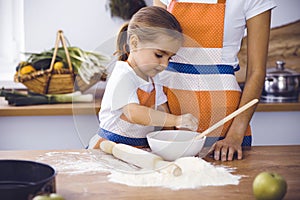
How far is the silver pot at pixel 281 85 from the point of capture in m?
2.68

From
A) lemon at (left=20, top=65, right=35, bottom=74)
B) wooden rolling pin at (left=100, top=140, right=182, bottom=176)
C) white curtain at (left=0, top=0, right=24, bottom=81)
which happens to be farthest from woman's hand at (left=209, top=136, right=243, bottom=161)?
white curtain at (left=0, top=0, right=24, bottom=81)

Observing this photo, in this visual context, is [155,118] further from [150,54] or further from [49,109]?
[49,109]

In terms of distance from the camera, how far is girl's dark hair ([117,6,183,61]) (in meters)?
1.37

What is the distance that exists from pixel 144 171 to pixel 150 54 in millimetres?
293

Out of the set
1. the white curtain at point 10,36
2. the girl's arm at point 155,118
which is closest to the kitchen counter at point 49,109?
the white curtain at point 10,36

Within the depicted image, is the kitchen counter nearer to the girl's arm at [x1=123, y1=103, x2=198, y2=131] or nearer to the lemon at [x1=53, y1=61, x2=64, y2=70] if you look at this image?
the lemon at [x1=53, y1=61, x2=64, y2=70]

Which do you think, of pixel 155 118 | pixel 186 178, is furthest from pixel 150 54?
pixel 186 178

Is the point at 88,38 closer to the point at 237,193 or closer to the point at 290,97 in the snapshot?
the point at 290,97

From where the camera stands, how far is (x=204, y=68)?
167 cm

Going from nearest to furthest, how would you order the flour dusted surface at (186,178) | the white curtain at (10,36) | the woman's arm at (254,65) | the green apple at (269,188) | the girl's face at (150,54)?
the green apple at (269,188) < the flour dusted surface at (186,178) < the girl's face at (150,54) < the woman's arm at (254,65) < the white curtain at (10,36)

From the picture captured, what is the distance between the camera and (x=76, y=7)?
2.99 metres

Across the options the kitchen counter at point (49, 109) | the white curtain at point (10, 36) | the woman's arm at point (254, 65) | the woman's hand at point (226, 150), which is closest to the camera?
the woman's hand at point (226, 150)

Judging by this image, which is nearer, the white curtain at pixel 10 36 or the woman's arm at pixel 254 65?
the woman's arm at pixel 254 65

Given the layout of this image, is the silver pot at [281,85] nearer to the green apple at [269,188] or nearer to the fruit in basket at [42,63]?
the fruit in basket at [42,63]
